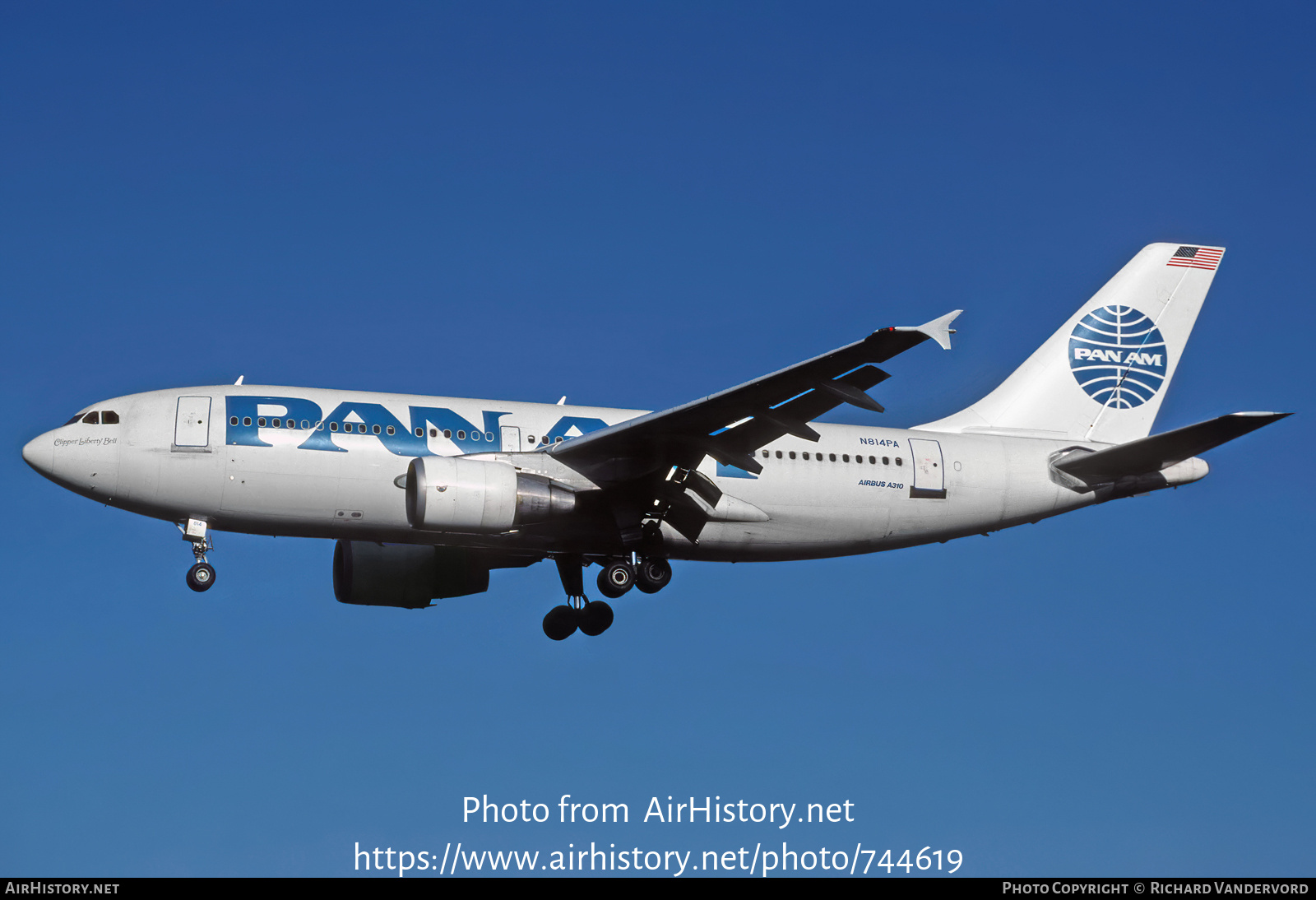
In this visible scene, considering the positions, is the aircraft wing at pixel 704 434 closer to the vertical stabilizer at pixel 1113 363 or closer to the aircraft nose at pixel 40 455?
the vertical stabilizer at pixel 1113 363

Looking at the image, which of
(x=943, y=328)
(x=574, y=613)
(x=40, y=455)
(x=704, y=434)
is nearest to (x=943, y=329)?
(x=943, y=328)

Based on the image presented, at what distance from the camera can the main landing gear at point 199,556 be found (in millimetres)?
26688

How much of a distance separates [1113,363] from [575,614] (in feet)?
47.3

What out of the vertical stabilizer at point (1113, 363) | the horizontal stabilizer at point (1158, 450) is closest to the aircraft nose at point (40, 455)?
the vertical stabilizer at point (1113, 363)

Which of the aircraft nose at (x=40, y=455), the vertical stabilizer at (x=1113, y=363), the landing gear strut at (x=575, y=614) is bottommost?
the landing gear strut at (x=575, y=614)

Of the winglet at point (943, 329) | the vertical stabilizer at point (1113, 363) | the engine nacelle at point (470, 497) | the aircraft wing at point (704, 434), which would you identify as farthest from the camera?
the vertical stabilizer at point (1113, 363)

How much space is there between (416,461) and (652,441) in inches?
177

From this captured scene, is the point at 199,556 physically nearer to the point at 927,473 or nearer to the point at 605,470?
the point at 605,470

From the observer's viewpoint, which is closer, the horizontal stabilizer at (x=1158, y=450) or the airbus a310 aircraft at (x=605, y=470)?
the airbus a310 aircraft at (x=605, y=470)

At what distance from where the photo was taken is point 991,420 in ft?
110

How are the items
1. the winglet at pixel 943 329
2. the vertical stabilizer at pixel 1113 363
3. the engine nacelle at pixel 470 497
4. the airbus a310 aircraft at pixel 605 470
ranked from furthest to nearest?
the vertical stabilizer at pixel 1113 363 → the airbus a310 aircraft at pixel 605 470 → the engine nacelle at pixel 470 497 → the winglet at pixel 943 329

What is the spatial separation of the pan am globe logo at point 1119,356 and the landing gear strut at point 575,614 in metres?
12.8

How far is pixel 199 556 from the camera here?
26859 mm
